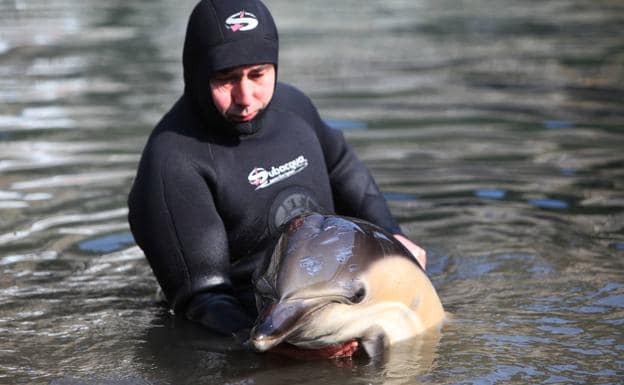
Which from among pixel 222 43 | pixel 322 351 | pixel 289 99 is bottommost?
pixel 322 351

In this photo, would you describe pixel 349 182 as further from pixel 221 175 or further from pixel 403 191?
pixel 403 191

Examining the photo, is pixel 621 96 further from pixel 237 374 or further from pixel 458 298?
pixel 237 374

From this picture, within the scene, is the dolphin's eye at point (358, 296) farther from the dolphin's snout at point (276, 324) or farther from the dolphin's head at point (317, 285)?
the dolphin's snout at point (276, 324)

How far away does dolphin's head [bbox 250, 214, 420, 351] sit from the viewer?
3703 millimetres

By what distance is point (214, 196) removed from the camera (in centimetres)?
465

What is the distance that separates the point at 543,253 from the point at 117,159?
3275 millimetres

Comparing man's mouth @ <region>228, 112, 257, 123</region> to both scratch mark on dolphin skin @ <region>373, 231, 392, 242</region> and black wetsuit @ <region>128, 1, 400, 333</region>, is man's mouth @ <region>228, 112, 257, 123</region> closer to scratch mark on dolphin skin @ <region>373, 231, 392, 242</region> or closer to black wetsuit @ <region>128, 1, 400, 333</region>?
black wetsuit @ <region>128, 1, 400, 333</region>

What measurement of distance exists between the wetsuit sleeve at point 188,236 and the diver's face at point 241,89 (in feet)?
0.95

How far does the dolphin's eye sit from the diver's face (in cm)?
98

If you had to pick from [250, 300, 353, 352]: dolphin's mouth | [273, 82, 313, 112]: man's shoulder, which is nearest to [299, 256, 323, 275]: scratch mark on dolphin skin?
[250, 300, 353, 352]: dolphin's mouth

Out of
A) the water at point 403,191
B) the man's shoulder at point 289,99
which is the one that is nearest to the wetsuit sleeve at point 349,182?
the man's shoulder at point 289,99

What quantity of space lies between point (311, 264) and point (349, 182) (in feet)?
4.82

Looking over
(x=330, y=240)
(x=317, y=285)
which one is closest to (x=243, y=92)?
(x=330, y=240)

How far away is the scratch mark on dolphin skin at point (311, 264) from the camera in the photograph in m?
3.82
